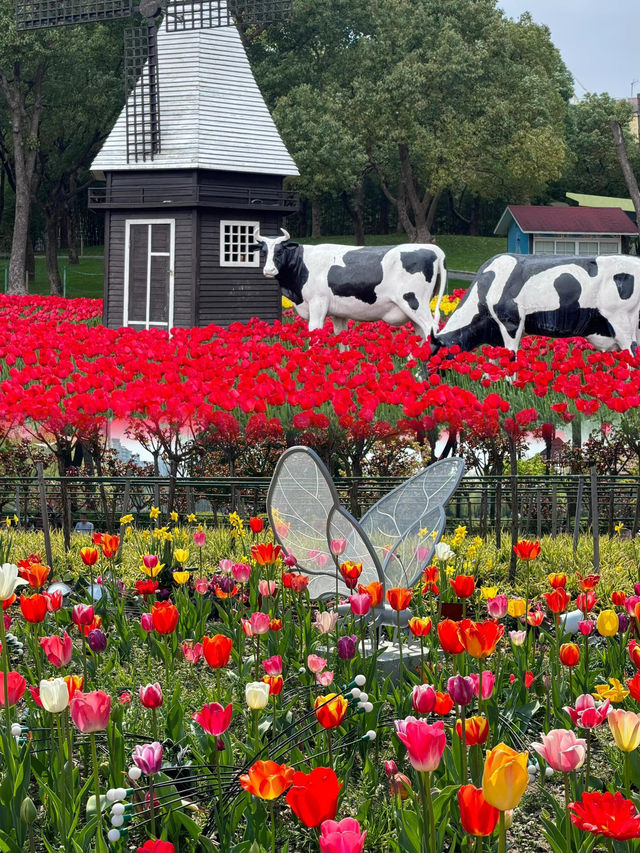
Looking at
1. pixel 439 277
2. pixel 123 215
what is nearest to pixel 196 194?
pixel 123 215

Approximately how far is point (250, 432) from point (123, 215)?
16006mm

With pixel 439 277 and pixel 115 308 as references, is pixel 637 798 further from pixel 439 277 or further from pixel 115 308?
pixel 115 308

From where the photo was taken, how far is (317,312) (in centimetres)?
2045

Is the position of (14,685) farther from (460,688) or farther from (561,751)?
(561,751)

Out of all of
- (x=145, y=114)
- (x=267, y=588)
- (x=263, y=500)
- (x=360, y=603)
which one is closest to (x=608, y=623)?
(x=360, y=603)

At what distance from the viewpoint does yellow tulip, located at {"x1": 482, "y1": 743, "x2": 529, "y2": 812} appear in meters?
2.40

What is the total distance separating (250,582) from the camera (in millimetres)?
6719

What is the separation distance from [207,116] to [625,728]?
75.4 feet

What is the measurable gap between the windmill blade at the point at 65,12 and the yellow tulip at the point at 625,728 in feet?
91.4

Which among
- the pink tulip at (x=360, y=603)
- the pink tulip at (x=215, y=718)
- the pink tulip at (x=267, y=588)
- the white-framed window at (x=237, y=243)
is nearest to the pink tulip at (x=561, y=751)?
the pink tulip at (x=215, y=718)

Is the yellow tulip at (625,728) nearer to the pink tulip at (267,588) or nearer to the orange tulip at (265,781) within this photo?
the orange tulip at (265,781)

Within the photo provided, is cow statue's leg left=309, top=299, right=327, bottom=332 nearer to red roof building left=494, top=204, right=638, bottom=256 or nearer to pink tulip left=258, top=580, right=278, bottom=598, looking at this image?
pink tulip left=258, top=580, right=278, bottom=598

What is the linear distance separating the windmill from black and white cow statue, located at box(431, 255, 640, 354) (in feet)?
35.1

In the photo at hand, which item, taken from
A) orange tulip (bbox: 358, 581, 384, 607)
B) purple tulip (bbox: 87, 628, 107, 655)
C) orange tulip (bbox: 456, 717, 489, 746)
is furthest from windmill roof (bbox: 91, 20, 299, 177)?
orange tulip (bbox: 456, 717, 489, 746)
